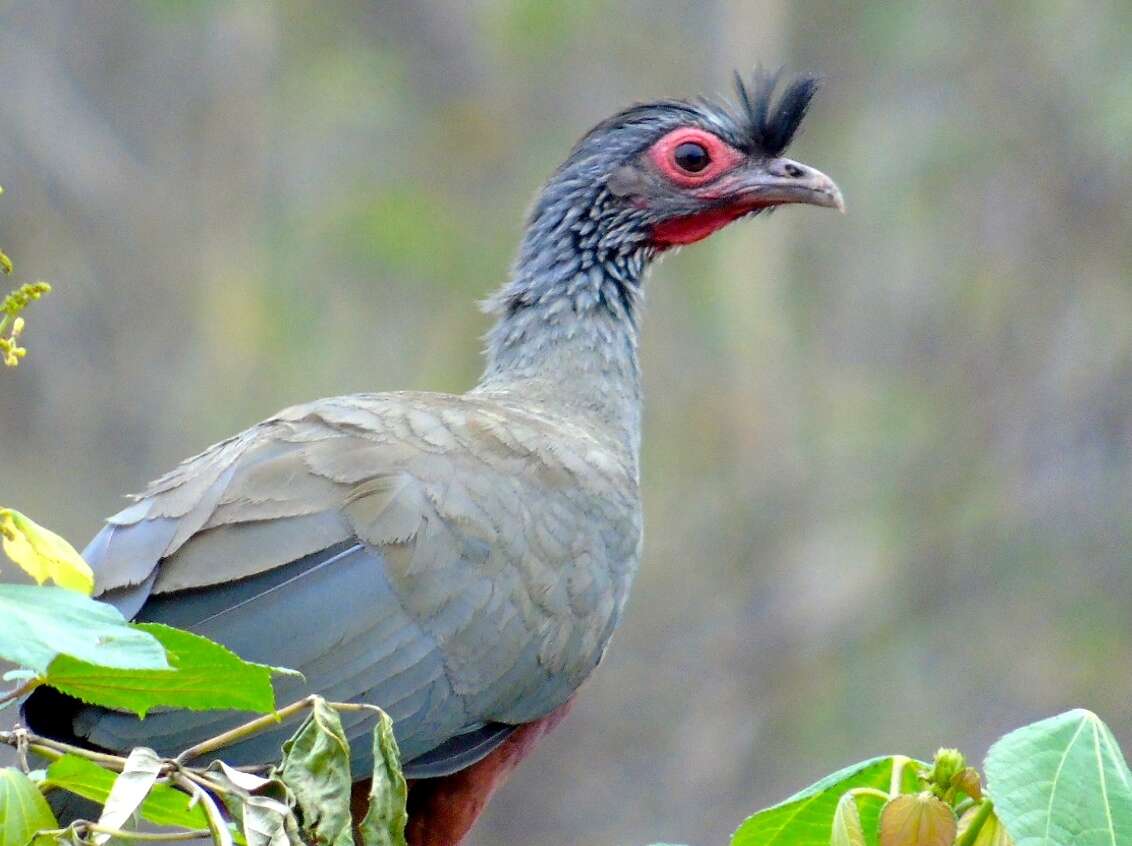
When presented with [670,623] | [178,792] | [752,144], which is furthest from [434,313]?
[178,792]

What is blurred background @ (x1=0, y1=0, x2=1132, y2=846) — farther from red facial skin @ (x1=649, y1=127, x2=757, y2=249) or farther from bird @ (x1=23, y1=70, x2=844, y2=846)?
bird @ (x1=23, y1=70, x2=844, y2=846)

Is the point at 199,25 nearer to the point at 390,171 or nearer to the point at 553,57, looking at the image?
the point at 390,171

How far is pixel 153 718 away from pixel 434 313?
33.0 ft

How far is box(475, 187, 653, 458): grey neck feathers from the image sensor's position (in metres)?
4.91

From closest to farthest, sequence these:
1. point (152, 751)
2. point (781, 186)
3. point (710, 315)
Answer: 1. point (152, 751)
2. point (781, 186)
3. point (710, 315)

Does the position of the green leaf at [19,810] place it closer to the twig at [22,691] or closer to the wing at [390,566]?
the twig at [22,691]

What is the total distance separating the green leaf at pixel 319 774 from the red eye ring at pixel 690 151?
11.7 ft

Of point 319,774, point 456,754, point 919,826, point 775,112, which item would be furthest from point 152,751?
point 775,112

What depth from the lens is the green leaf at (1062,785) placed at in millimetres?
1982

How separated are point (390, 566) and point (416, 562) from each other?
2.6 inches

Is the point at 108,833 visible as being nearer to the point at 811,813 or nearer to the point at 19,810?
the point at 19,810

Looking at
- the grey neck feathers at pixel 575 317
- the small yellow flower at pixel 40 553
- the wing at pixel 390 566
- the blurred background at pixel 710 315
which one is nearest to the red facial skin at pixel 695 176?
the grey neck feathers at pixel 575 317

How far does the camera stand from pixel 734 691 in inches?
489

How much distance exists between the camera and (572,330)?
5.03 m
